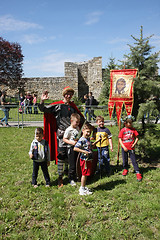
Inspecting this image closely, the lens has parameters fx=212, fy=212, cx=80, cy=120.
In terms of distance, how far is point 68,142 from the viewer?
417cm

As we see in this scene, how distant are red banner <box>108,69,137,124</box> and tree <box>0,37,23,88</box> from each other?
2442 centimetres

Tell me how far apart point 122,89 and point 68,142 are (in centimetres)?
210

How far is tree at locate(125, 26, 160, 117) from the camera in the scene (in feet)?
16.6

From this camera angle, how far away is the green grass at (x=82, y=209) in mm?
2984

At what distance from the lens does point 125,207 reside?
142 inches

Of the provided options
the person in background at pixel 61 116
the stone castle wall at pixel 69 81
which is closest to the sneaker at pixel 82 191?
the person in background at pixel 61 116

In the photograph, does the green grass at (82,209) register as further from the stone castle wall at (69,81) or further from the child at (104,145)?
the stone castle wall at (69,81)

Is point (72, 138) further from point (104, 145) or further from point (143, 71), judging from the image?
point (143, 71)

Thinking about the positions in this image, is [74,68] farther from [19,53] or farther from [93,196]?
[93,196]

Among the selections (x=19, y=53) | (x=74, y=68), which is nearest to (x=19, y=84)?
(x=19, y=53)

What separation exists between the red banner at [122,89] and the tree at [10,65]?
24.4 metres

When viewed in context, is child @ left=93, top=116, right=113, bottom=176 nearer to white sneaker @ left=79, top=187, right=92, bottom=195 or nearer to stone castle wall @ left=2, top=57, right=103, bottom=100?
white sneaker @ left=79, top=187, right=92, bottom=195

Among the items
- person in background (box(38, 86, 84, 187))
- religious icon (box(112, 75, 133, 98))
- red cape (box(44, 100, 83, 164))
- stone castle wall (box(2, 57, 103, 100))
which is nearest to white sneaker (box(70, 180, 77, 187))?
person in background (box(38, 86, 84, 187))

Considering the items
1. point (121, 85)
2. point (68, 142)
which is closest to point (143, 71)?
point (121, 85)
